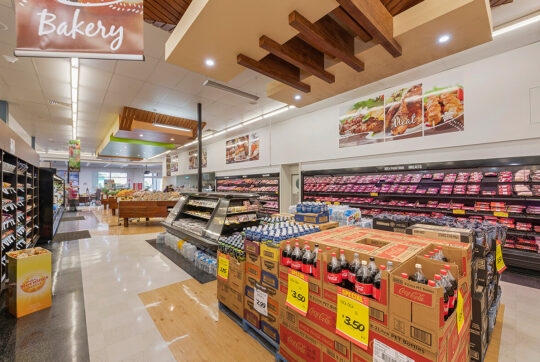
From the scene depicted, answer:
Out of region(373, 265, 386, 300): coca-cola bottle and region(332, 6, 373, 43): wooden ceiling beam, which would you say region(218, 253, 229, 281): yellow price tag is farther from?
region(332, 6, 373, 43): wooden ceiling beam

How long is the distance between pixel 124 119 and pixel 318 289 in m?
8.93

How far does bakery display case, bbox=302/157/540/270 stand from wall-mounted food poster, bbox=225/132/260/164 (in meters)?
4.54

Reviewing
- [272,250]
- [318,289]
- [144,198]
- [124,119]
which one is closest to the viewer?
[318,289]

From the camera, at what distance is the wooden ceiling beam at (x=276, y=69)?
341 cm

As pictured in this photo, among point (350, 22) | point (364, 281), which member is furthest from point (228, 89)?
point (364, 281)

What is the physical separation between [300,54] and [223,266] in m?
3.15

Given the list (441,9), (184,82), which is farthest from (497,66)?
(184,82)

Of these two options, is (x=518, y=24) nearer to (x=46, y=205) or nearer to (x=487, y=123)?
(x=487, y=123)

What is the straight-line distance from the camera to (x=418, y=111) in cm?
541

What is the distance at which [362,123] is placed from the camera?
21.2 feet

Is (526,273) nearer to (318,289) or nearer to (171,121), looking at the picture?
(318,289)

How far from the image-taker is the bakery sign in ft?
6.20

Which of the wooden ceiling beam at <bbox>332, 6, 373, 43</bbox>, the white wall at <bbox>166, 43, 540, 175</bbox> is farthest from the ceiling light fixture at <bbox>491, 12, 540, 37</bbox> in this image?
the wooden ceiling beam at <bbox>332, 6, 373, 43</bbox>

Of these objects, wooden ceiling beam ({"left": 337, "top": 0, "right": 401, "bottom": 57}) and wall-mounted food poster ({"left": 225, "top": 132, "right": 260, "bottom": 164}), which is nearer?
wooden ceiling beam ({"left": 337, "top": 0, "right": 401, "bottom": 57})
